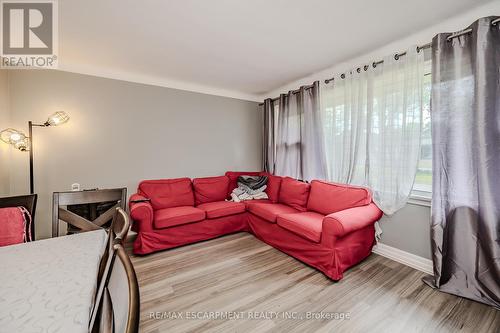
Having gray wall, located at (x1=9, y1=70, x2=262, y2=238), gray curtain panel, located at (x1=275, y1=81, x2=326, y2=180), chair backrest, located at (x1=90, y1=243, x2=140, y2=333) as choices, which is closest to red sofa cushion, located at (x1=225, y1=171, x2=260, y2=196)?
gray wall, located at (x1=9, y1=70, x2=262, y2=238)

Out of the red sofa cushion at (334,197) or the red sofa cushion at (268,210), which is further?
the red sofa cushion at (268,210)

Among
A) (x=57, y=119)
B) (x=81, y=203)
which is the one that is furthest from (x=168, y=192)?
(x=57, y=119)

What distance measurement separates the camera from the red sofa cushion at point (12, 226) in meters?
1.31

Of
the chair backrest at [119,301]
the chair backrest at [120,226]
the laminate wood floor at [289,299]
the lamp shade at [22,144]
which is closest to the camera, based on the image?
the chair backrest at [119,301]

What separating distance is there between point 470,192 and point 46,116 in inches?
177

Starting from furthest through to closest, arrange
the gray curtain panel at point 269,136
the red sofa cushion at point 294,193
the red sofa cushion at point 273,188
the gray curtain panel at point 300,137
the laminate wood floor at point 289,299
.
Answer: the gray curtain panel at point 269,136, the red sofa cushion at point 273,188, the gray curtain panel at point 300,137, the red sofa cushion at point 294,193, the laminate wood floor at point 289,299

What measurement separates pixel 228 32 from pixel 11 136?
7.83 feet

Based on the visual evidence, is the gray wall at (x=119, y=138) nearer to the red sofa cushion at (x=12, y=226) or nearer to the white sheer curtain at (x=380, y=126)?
the white sheer curtain at (x=380, y=126)

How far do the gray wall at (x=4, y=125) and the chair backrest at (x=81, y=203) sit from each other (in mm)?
1396

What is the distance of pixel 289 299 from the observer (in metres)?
1.75

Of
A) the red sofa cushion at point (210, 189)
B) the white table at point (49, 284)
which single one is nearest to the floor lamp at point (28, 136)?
the white table at point (49, 284)

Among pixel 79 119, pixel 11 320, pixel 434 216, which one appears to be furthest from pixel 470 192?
pixel 79 119

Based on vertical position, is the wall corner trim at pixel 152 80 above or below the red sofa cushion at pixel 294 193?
above

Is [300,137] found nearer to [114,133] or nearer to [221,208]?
[221,208]
